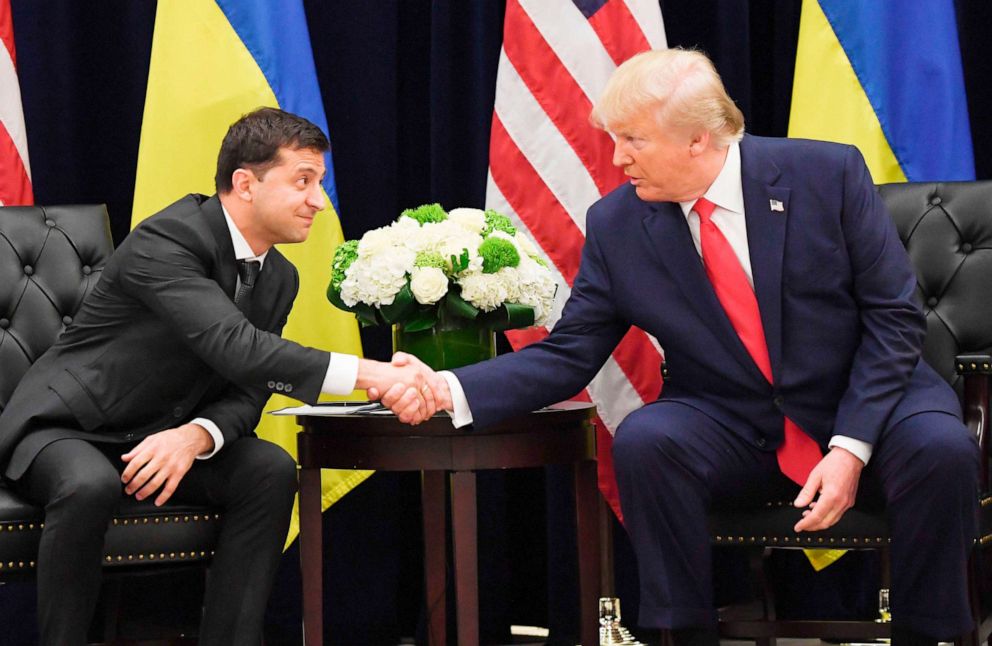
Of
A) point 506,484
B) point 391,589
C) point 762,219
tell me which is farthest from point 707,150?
point 391,589

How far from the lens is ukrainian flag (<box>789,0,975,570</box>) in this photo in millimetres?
3430

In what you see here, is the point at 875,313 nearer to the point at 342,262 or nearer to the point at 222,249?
the point at 342,262

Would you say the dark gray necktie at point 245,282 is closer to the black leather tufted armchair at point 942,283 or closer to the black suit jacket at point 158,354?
the black suit jacket at point 158,354

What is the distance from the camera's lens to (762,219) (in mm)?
2693

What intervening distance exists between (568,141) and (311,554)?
1.29 meters

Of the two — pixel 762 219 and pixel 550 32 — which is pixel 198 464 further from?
pixel 550 32

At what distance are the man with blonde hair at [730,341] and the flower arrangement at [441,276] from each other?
0.41 ft

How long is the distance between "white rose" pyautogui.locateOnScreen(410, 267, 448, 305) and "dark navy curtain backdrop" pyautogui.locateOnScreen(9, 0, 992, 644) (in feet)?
3.10

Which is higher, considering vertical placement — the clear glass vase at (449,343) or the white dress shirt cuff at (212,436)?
the clear glass vase at (449,343)

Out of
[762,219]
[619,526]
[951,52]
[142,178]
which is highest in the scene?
[951,52]

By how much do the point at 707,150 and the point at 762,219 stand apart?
185 millimetres

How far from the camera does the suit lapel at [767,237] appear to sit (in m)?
2.65

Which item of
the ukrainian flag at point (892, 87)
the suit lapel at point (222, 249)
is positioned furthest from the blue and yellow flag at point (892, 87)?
the suit lapel at point (222, 249)

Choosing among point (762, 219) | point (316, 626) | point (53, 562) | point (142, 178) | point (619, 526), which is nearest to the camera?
point (53, 562)
